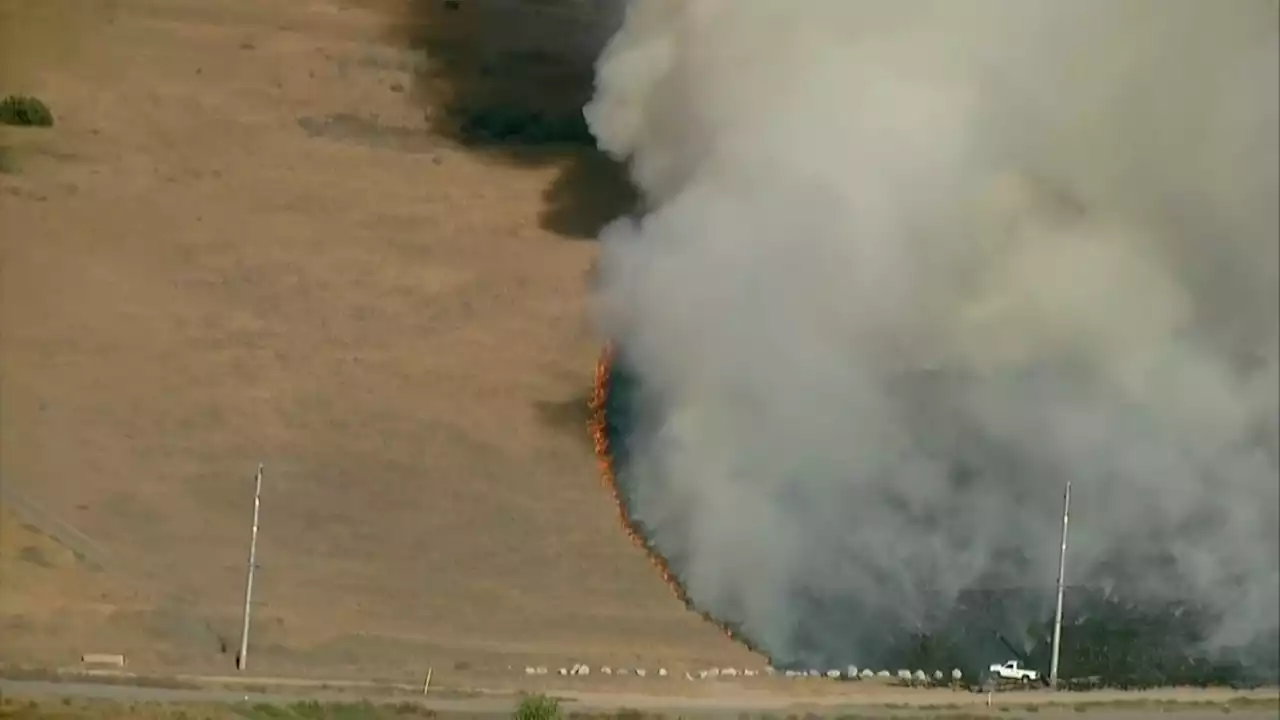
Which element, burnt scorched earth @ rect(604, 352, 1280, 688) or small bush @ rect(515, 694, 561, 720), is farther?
burnt scorched earth @ rect(604, 352, 1280, 688)

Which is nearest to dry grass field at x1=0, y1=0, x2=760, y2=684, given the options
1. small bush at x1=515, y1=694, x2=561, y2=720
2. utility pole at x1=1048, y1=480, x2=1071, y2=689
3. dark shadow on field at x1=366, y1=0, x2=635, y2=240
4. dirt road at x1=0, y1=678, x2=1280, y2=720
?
dark shadow on field at x1=366, y1=0, x2=635, y2=240

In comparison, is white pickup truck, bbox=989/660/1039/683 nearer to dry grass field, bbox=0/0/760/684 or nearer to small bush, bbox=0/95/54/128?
dry grass field, bbox=0/0/760/684

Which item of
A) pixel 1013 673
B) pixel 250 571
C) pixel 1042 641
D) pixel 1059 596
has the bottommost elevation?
pixel 1013 673

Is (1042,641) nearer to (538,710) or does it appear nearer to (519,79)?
(538,710)

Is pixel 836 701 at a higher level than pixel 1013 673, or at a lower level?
lower

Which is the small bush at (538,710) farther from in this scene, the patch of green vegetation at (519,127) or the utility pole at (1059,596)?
the patch of green vegetation at (519,127)

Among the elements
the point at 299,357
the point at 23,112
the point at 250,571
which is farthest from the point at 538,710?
the point at 23,112

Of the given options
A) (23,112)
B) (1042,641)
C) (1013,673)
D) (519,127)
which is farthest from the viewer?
(519,127)
